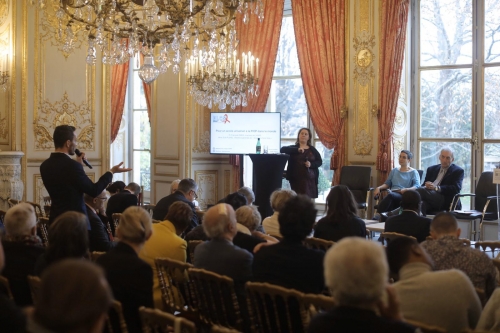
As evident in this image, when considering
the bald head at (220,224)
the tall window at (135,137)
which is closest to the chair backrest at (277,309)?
the bald head at (220,224)

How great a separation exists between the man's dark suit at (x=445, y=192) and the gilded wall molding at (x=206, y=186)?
12.5 feet

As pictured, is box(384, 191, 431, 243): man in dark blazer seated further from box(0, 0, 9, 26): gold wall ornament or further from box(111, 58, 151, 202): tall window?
box(111, 58, 151, 202): tall window

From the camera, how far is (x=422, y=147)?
29.5ft

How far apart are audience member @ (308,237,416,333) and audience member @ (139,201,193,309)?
77.5 inches

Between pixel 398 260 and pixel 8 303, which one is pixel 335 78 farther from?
pixel 8 303

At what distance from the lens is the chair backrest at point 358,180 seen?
8586mm

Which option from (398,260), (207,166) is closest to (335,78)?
(207,166)

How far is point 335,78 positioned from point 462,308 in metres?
6.95

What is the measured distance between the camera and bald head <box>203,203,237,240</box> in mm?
3502

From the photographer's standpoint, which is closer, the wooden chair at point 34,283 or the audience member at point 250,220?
the wooden chair at point 34,283

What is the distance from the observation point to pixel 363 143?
8.99m

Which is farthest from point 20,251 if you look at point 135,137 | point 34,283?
point 135,137

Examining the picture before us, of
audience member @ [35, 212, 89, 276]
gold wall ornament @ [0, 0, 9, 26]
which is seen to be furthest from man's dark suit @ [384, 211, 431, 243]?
gold wall ornament @ [0, 0, 9, 26]

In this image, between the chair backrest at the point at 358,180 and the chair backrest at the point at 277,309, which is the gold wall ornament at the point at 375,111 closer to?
the chair backrest at the point at 358,180
